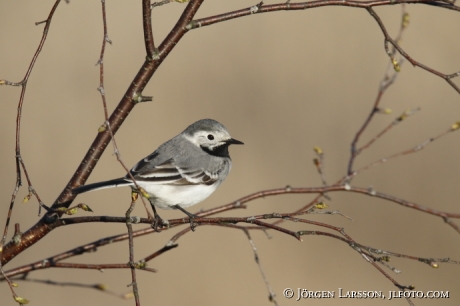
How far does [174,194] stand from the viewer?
4758mm

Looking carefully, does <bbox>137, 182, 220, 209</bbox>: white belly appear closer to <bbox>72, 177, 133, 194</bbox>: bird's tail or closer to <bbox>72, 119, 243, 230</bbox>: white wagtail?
<bbox>72, 119, 243, 230</bbox>: white wagtail

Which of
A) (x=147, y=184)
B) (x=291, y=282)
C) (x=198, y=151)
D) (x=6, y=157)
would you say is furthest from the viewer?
(x=6, y=157)

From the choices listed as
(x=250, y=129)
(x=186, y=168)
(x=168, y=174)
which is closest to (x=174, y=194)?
(x=168, y=174)

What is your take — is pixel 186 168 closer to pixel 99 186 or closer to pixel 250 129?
pixel 99 186

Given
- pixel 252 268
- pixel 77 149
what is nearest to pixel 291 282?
pixel 252 268

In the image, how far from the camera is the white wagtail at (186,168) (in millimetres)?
4703

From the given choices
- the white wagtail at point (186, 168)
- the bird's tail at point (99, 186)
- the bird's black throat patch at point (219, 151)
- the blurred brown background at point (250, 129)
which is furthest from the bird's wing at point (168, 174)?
the blurred brown background at point (250, 129)

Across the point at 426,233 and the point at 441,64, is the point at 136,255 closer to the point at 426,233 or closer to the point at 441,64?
the point at 426,233

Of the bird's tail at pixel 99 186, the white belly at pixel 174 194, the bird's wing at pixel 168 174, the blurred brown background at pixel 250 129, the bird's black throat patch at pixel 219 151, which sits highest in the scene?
the blurred brown background at pixel 250 129

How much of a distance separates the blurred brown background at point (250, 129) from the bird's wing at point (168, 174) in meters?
3.34

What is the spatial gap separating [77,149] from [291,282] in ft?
13.3

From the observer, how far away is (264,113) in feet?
33.2

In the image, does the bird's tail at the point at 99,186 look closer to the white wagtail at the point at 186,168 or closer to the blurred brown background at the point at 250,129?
the white wagtail at the point at 186,168

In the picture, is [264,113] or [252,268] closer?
[252,268]
